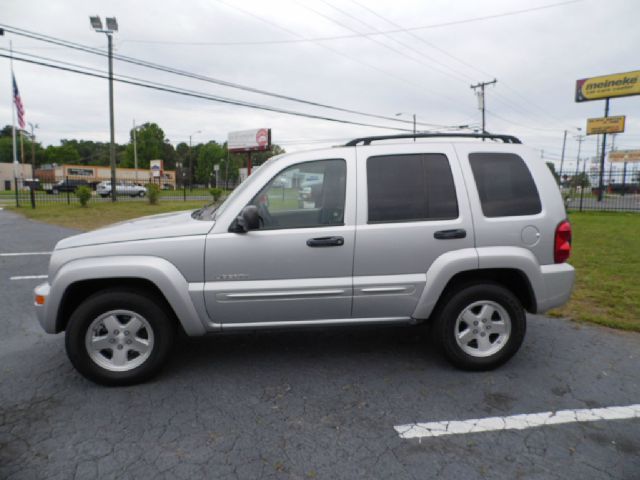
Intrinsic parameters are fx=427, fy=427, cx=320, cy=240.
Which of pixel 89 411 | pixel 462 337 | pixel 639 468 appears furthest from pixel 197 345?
pixel 639 468

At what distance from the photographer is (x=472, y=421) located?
2852mm

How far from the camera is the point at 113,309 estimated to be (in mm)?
3254

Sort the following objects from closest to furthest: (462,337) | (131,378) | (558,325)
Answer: (131,378)
(462,337)
(558,325)

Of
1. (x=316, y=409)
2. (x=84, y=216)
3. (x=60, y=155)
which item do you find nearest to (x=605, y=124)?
(x=84, y=216)

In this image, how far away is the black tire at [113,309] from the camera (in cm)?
322

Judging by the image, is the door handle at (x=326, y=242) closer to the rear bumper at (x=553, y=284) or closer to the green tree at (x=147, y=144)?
A: the rear bumper at (x=553, y=284)

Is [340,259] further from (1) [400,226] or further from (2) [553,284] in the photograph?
(2) [553,284]

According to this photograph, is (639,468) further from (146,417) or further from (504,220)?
(146,417)

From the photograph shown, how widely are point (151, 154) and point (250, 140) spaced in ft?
158

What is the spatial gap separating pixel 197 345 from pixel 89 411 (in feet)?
4.20

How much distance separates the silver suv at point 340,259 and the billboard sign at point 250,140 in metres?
37.1

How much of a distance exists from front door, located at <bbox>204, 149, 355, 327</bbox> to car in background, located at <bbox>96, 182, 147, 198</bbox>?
3698cm

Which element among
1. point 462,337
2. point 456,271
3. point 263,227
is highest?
point 263,227

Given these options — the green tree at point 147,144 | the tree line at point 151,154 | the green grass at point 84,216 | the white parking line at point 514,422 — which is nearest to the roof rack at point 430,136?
the white parking line at point 514,422
